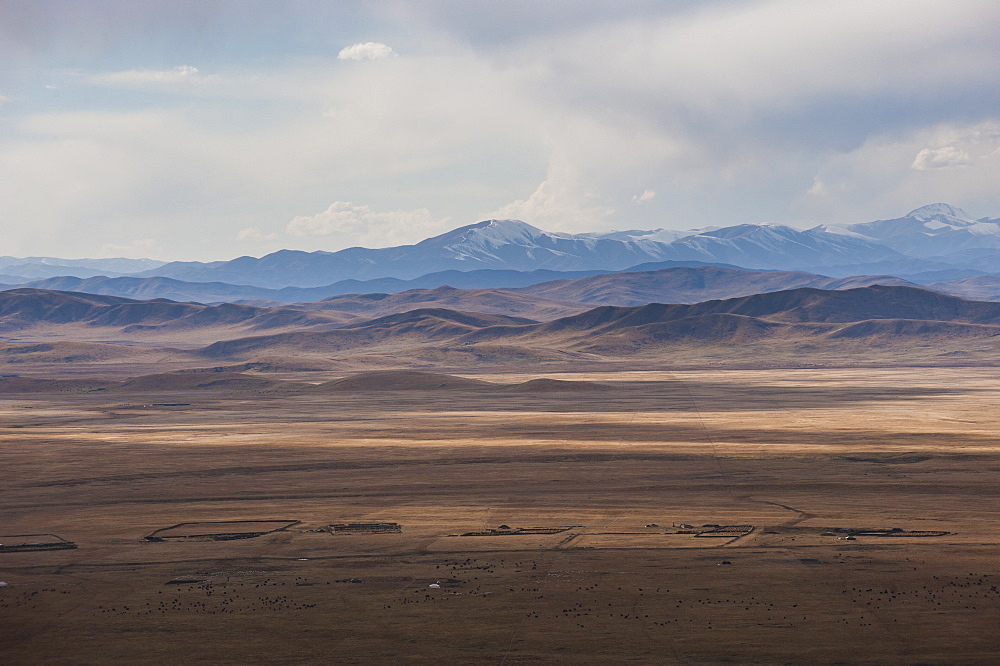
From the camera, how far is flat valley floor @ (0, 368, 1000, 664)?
32.9m

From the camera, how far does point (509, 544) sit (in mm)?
45062

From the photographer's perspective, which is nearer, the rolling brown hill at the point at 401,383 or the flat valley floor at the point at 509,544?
the flat valley floor at the point at 509,544

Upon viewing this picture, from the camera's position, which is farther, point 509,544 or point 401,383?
point 401,383

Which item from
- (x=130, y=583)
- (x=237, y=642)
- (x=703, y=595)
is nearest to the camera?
(x=237, y=642)

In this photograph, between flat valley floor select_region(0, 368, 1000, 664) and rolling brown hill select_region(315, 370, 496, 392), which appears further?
rolling brown hill select_region(315, 370, 496, 392)

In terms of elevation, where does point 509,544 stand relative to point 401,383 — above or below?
above

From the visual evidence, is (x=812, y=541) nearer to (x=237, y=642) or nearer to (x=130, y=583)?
(x=237, y=642)

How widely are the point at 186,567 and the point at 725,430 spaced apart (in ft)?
188

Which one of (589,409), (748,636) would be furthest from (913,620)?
(589,409)

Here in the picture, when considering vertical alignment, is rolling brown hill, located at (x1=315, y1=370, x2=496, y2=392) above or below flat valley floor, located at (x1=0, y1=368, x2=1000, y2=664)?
below

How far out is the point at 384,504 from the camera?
5481cm

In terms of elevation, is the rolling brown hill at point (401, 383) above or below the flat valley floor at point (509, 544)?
below

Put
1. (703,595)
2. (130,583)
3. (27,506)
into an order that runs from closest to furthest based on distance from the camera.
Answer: (703,595), (130,583), (27,506)

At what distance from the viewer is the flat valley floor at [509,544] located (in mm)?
32875
